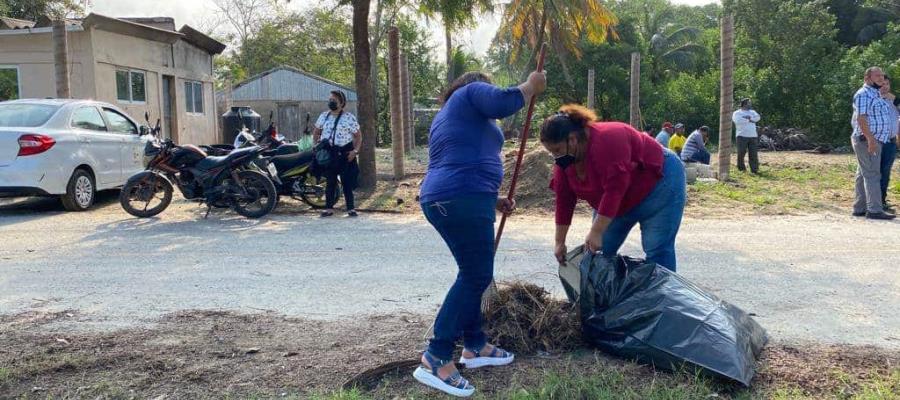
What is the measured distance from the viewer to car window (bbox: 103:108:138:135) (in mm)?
11305

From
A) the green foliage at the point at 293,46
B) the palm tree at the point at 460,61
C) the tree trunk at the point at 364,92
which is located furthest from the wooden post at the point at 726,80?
the green foliage at the point at 293,46

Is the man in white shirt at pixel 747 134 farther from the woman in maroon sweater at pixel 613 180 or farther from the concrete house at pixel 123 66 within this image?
the concrete house at pixel 123 66

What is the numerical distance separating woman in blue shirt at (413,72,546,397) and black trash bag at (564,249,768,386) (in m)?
0.75

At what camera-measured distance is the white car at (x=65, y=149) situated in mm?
9594

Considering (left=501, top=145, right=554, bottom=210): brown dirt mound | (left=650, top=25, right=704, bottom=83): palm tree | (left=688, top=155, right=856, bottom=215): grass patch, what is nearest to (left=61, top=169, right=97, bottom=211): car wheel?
(left=501, top=145, right=554, bottom=210): brown dirt mound

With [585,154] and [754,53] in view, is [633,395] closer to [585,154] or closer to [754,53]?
[585,154]

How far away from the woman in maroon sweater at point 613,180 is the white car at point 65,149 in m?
8.17

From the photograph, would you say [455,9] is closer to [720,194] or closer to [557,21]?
[557,21]

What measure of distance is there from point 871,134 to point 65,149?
10811 mm

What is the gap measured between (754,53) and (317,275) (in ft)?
99.0

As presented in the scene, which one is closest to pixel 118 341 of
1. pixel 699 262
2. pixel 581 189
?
pixel 581 189

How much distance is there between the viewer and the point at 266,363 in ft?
13.5

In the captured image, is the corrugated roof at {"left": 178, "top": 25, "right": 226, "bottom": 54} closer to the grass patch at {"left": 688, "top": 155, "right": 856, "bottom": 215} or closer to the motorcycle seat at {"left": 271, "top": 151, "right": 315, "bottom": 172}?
the motorcycle seat at {"left": 271, "top": 151, "right": 315, "bottom": 172}

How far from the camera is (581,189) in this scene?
13.8 feet
